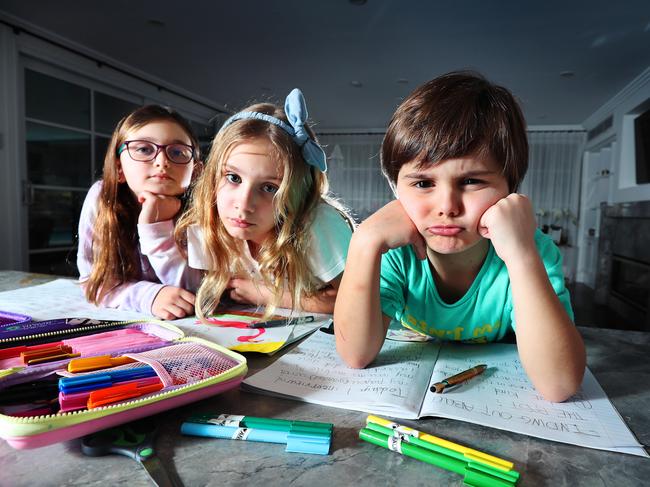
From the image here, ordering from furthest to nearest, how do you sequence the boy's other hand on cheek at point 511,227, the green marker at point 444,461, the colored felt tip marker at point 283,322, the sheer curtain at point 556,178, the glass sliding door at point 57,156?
the sheer curtain at point 556,178
the glass sliding door at point 57,156
the colored felt tip marker at point 283,322
the boy's other hand on cheek at point 511,227
the green marker at point 444,461

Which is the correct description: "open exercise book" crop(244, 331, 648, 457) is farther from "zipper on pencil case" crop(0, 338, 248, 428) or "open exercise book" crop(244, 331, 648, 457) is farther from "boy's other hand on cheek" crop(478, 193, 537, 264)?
"boy's other hand on cheek" crop(478, 193, 537, 264)

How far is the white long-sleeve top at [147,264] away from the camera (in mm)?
968

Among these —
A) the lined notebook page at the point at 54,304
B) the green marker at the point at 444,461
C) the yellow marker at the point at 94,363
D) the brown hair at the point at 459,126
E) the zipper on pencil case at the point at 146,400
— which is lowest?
the lined notebook page at the point at 54,304

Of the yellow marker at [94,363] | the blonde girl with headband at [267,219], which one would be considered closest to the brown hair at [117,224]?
the blonde girl with headband at [267,219]

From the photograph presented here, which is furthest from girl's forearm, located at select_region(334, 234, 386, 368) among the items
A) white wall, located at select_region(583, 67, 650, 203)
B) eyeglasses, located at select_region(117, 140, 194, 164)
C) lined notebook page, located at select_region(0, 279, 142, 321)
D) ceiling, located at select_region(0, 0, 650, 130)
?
white wall, located at select_region(583, 67, 650, 203)

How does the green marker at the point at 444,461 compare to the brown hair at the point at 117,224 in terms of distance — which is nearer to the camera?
the green marker at the point at 444,461

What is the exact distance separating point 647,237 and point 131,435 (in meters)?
4.39

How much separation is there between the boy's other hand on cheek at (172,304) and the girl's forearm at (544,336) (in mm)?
640

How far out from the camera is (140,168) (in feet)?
3.32

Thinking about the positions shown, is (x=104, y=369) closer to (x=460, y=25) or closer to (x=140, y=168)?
(x=140, y=168)

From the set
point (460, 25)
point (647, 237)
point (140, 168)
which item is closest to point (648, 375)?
point (140, 168)

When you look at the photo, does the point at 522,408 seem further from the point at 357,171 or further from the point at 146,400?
the point at 357,171

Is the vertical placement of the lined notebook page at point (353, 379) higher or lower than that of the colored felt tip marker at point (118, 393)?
lower

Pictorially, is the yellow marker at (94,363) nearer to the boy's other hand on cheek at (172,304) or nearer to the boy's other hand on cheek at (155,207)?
the boy's other hand on cheek at (172,304)
